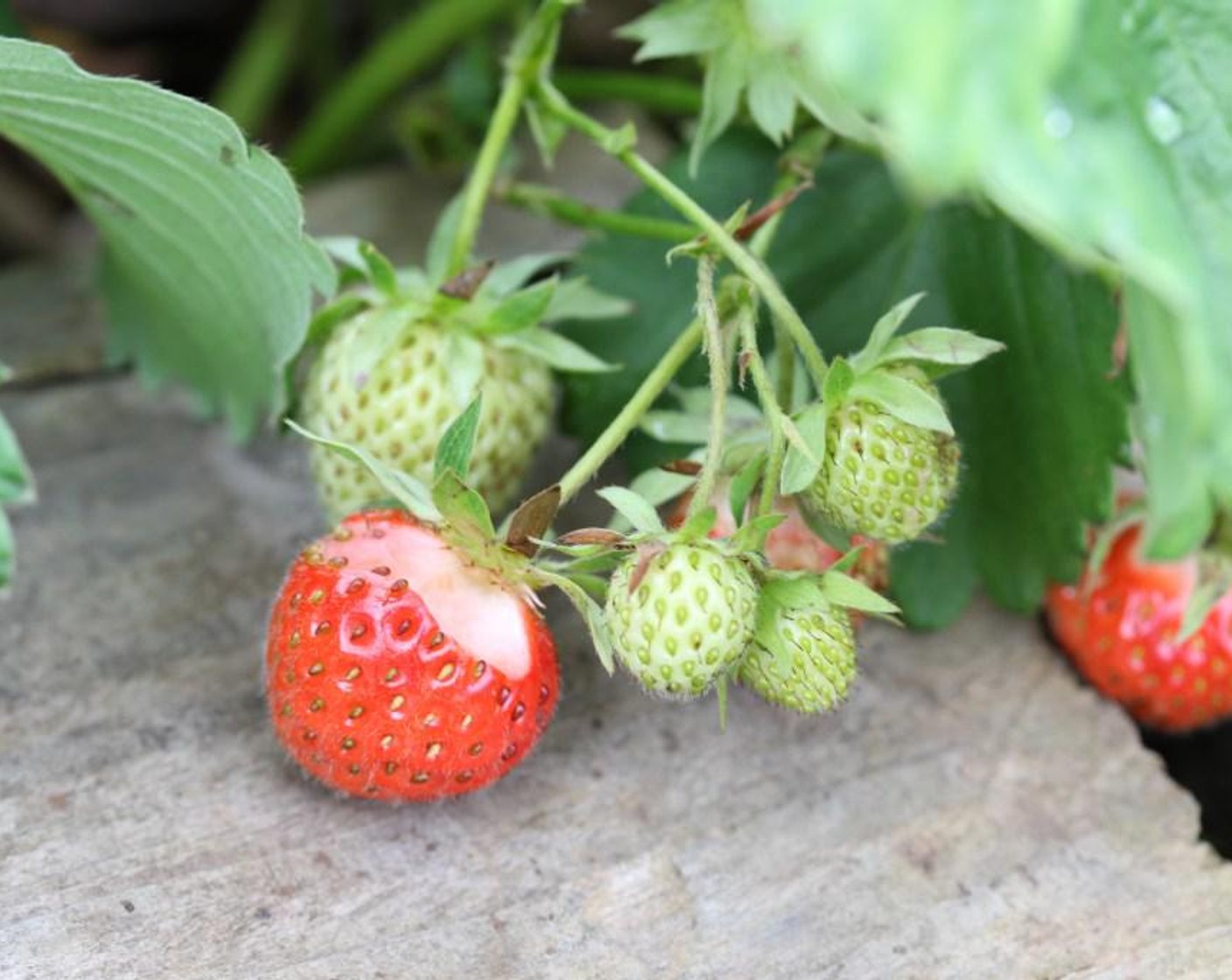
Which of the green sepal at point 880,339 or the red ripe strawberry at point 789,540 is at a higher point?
the green sepal at point 880,339

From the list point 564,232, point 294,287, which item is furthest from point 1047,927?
point 564,232

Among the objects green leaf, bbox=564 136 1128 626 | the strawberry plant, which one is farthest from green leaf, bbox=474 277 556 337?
green leaf, bbox=564 136 1128 626

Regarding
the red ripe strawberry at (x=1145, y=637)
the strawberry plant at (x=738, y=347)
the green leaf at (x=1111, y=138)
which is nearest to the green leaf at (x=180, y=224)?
the strawberry plant at (x=738, y=347)

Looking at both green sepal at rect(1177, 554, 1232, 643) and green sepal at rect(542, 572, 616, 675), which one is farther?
green sepal at rect(1177, 554, 1232, 643)

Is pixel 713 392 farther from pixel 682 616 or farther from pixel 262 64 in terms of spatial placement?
pixel 262 64

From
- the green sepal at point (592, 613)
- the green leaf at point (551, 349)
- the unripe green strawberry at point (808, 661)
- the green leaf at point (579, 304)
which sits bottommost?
the green sepal at point (592, 613)

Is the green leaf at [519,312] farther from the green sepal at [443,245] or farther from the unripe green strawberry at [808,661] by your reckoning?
the unripe green strawberry at [808,661]

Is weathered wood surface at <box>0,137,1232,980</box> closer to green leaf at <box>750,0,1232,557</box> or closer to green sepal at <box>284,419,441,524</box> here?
green sepal at <box>284,419,441,524</box>

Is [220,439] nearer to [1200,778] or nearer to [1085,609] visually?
[1085,609]
